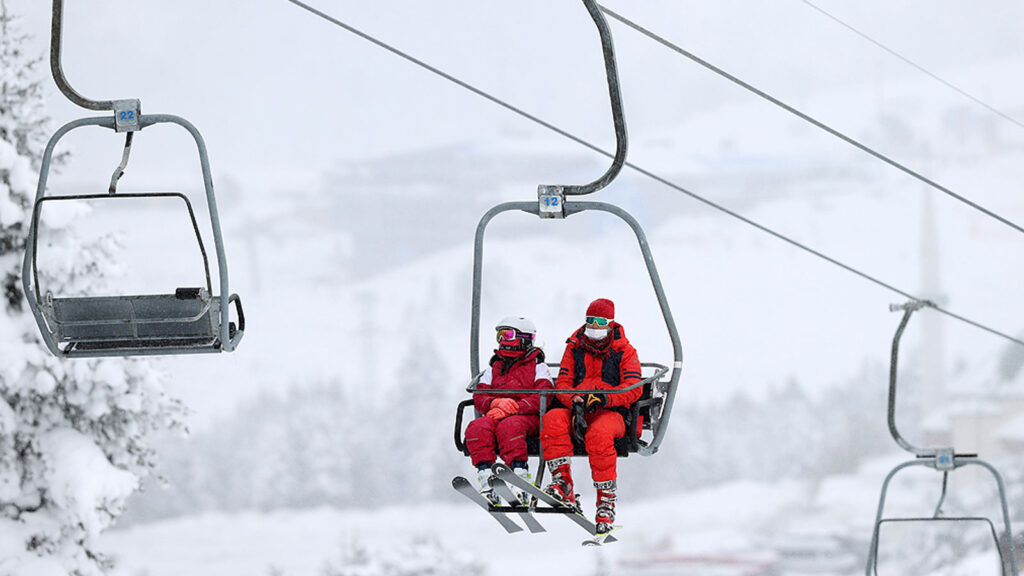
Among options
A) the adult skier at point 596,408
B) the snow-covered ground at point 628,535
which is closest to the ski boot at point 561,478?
the adult skier at point 596,408

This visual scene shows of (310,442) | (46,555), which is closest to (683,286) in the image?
(310,442)

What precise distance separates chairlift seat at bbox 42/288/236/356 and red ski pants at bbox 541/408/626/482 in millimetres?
1081

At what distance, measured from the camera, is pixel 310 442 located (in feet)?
108

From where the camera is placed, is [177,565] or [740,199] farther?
[740,199]

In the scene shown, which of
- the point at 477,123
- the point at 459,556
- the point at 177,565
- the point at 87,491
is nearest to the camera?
the point at 87,491

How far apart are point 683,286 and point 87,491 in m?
27.6

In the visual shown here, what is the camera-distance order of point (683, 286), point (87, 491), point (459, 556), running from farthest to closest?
point (683, 286)
point (459, 556)
point (87, 491)

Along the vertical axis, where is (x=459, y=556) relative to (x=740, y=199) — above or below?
below

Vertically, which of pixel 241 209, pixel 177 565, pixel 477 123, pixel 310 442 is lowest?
pixel 177 565

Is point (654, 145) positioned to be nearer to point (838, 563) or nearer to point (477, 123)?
point (477, 123)

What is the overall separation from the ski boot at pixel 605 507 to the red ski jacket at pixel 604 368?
0.85ft

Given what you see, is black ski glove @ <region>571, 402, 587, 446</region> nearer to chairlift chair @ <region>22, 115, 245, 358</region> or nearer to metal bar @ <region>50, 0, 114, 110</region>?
chairlift chair @ <region>22, 115, 245, 358</region>

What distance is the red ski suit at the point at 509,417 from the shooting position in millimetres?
4121

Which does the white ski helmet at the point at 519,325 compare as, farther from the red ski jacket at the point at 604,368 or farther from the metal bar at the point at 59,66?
the metal bar at the point at 59,66
